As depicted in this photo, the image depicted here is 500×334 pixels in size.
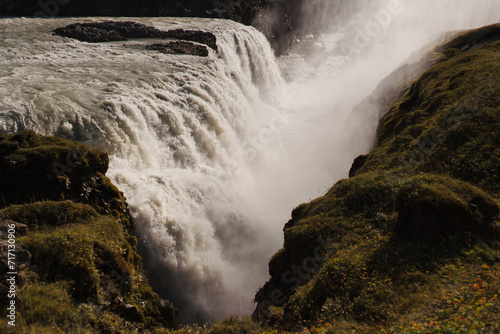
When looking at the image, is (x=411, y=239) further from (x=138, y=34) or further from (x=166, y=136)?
(x=138, y=34)

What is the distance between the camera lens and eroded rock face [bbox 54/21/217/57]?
3212 cm

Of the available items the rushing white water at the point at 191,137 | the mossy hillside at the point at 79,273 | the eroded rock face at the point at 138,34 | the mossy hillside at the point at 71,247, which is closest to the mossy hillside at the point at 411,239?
the mossy hillside at the point at 79,273

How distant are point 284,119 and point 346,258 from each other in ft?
101

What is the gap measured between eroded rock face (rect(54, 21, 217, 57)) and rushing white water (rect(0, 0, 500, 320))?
57.7 inches

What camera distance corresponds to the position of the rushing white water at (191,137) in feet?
51.3

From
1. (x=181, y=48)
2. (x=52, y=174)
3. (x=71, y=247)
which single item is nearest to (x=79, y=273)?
(x=71, y=247)

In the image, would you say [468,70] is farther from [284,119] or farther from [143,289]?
[284,119]

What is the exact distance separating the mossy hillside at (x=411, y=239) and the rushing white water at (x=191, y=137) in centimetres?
451

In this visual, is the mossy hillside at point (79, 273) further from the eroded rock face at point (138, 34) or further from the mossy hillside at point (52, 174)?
A: the eroded rock face at point (138, 34)

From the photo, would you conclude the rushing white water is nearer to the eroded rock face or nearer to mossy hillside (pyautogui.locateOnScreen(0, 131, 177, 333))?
the eroded rock face

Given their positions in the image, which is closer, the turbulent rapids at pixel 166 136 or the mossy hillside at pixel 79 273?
the mossy hillside at pixel 79 273

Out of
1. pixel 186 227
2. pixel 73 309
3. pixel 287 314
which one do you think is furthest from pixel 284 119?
pixel 73 309

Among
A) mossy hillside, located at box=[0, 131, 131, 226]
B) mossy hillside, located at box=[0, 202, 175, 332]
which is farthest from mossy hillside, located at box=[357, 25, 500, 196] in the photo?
mossy hillside, located at box=[0, 131, 131, 226]

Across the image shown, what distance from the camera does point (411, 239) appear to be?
10.1 meters
